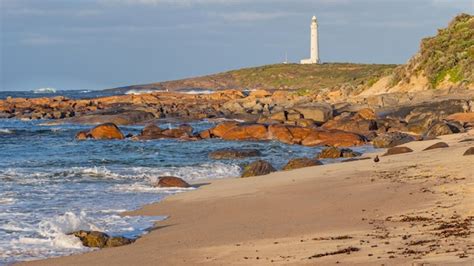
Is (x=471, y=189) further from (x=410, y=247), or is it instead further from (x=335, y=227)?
(x=410, y=247)

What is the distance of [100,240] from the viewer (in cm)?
1030

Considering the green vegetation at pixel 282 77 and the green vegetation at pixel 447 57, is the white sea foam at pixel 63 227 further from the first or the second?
the green vegetation at pixel 282 77

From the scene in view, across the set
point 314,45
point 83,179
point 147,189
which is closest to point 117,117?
point 83,179

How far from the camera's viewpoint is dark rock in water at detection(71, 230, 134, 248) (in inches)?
404

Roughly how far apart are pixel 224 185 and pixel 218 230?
238 inches

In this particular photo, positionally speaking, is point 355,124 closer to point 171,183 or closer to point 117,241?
point 171,183

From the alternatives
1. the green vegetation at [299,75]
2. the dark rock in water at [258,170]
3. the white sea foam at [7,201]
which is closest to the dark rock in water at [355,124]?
the dark rock in water at [258,170]

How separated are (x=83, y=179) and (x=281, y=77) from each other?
99.8 metres

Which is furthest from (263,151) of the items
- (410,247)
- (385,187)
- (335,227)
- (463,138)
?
(410,247)

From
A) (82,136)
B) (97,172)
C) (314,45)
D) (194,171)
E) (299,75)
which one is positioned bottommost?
(194,171)

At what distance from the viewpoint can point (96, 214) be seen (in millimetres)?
13102

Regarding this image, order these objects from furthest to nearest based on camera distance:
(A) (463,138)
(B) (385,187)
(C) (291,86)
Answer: (C) (291,86) → (A) (463,138) → (B) (385,187)

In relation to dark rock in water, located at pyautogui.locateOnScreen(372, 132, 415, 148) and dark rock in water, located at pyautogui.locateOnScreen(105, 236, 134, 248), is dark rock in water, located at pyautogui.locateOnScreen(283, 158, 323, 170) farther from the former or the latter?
dark rock in water, located at pyautogui.locateOnScreen(105, 236, 134, 248)

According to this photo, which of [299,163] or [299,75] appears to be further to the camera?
[299,75]
